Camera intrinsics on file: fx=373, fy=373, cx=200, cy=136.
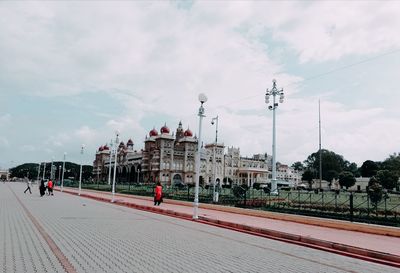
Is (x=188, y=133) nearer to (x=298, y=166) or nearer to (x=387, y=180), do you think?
(x=387, y=180)

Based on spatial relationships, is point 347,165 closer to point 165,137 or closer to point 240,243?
point 165,137

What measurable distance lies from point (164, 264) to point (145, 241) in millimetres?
2882

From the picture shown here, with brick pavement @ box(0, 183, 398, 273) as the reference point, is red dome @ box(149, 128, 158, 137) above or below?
above

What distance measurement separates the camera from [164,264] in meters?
7.10

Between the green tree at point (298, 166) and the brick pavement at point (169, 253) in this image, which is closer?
the brick pavement at point (169, 253)

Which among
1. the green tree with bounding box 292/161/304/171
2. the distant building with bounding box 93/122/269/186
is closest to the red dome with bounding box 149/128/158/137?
the distant building with bounding box 93/122/269/186

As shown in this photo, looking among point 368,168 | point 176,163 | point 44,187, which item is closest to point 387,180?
point 44,187

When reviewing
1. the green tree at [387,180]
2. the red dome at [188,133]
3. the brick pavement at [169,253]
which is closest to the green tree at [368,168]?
the green tree at [387,180]

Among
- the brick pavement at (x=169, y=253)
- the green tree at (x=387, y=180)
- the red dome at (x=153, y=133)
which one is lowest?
the brick pavement at (x=169, y=253)

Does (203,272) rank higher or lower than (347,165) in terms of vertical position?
lower

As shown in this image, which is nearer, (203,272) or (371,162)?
(203,272)

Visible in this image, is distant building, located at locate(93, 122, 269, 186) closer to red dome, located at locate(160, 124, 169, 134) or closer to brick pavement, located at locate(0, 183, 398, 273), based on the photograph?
red dome, located at locate(160, 124, 169, 134)

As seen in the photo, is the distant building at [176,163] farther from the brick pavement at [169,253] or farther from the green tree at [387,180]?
the brick pavement at [169,253]

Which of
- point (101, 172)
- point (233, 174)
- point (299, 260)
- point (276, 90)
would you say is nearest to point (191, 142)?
point (233, 174)
